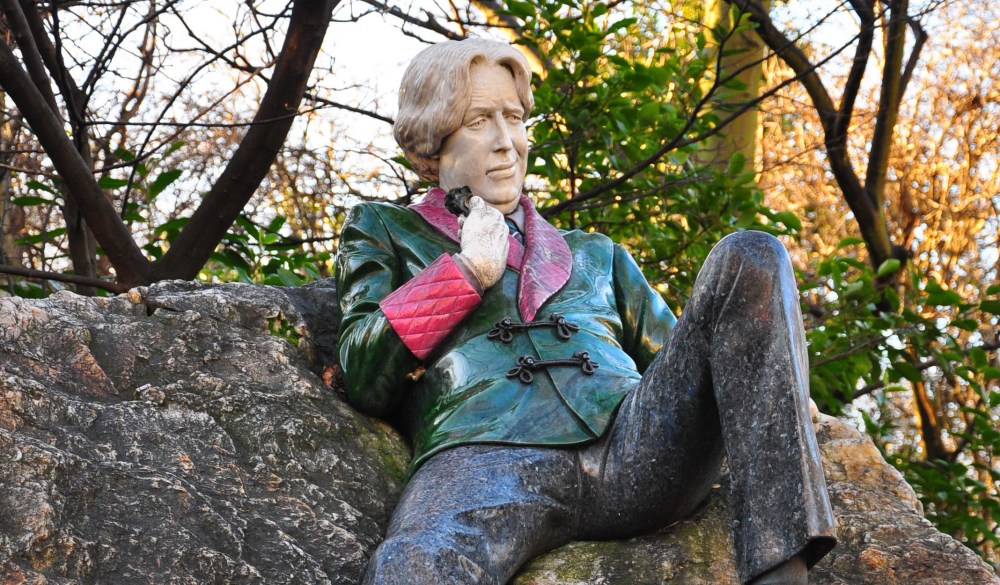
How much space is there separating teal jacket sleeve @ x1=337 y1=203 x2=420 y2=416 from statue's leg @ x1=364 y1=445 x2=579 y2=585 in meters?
0.40

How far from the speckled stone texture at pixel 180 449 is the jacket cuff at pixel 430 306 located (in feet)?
1.22

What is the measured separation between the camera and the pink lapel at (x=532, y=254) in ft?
13.8

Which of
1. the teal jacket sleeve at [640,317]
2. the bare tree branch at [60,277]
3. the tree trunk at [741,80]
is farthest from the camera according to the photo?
the tree trunk at [741,80]

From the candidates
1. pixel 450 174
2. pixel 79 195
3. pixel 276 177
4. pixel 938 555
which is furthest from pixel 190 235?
pixel 276 177

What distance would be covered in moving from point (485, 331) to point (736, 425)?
1.00 metres

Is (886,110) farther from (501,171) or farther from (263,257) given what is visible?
(501,171)

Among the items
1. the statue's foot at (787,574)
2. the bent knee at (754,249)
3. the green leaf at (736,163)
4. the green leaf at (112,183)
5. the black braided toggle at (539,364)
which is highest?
the green leaf at (736,163)

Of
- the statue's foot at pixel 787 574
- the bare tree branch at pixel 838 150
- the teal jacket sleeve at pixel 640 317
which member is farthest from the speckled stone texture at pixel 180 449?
the bare tree branch at pixel 838 150

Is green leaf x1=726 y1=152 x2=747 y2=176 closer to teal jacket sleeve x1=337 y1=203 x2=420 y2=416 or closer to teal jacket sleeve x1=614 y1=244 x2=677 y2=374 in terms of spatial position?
teal jacket sleeve x1=614 y1=244 x2=677 y2=374

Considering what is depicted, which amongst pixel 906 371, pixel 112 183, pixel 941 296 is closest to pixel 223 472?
pixel 112 183

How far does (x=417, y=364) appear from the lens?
13.6 ft

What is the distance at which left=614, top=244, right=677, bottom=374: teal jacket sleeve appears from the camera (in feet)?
14.5

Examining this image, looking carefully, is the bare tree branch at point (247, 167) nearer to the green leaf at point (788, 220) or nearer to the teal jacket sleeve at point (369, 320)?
the teal jacket sleeve at point (369, 320)

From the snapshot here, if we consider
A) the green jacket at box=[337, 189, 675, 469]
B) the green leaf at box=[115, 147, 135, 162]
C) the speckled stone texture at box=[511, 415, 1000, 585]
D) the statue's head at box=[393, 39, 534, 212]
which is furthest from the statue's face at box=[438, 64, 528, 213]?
the green leaf at box=[115, 147, 135, 162]
